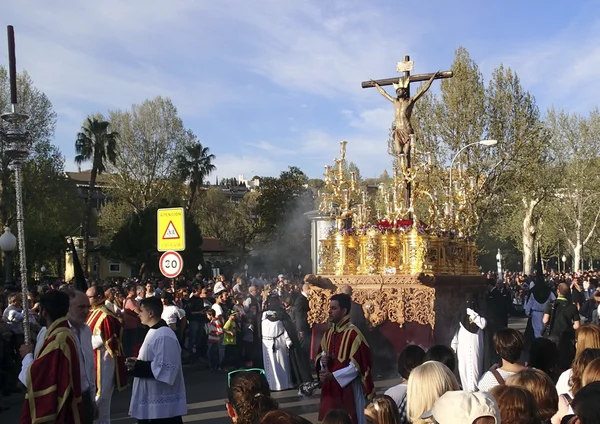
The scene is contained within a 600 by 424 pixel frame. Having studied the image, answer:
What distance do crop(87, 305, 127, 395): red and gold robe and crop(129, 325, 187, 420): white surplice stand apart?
1462mm

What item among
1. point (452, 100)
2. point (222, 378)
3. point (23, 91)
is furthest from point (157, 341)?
point (23, 91)

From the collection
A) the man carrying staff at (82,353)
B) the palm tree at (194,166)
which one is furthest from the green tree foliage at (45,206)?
the man carrying staff at (82,353)

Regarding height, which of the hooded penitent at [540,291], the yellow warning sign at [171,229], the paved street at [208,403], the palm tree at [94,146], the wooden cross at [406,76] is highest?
the palm tree at [94,146]

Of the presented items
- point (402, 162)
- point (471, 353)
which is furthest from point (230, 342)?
point (471, 353)

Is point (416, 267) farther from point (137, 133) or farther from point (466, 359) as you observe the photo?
point (137, 133)

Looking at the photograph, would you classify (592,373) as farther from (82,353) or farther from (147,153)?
(147,153)

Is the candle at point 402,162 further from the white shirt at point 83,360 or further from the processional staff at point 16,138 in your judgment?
the white shirt at point 83,360

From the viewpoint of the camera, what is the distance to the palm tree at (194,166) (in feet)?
168

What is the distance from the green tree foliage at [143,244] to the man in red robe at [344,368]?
3649 cm

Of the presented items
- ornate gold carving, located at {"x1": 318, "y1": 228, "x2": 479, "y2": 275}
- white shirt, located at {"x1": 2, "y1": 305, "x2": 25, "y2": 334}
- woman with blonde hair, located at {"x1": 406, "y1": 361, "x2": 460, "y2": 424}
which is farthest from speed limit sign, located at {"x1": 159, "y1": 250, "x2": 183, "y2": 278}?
woman with blonde hair, located at {"x1": 406, "y1": 361, "x2": 460, "y2": 424}

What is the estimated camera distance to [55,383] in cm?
519

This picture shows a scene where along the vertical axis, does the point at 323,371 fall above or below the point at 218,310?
above

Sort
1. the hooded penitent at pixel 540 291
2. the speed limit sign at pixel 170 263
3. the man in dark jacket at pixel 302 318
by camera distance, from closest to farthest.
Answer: the speed limit sign at pixel 170 263
the man in dark jacket at pixel 302 318
the hooded penitent at pixel 540 291

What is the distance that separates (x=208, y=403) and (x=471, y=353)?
14.2 ft
